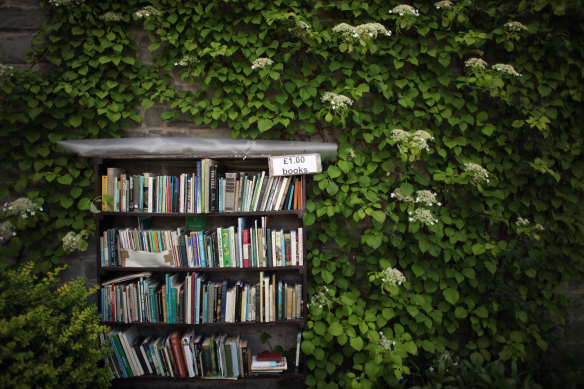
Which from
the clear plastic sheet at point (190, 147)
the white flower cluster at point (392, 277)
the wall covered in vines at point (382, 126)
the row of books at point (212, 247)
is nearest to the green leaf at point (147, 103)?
the wall covered in vines at point (382, 126)

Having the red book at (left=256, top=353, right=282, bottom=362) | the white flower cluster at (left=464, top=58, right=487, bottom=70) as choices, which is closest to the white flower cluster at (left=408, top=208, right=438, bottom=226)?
the white flower cluster at (left=464, top=58, right=487, bottom=70)

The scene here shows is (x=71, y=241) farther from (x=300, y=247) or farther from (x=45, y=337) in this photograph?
(x=300, y=247)

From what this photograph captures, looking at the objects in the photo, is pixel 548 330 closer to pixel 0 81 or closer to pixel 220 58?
pixel 220 58

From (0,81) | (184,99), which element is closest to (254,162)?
(184,99)

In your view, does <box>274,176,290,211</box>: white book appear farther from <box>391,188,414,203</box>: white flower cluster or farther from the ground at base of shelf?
the ground at base of shelf

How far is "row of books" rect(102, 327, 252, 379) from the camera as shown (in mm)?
2361

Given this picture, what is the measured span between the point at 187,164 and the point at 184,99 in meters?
0.55

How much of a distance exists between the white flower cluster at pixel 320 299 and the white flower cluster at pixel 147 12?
8.35ft

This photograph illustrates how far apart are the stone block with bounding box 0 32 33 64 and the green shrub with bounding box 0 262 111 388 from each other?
1834 millimetres

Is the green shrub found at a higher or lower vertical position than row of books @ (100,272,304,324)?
higher

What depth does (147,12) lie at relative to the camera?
2.33m

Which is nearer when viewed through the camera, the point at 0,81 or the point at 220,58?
the point at 0,81

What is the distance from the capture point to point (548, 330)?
2.52m

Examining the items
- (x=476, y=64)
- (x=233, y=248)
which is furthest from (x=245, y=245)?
(x=476, y=64)
